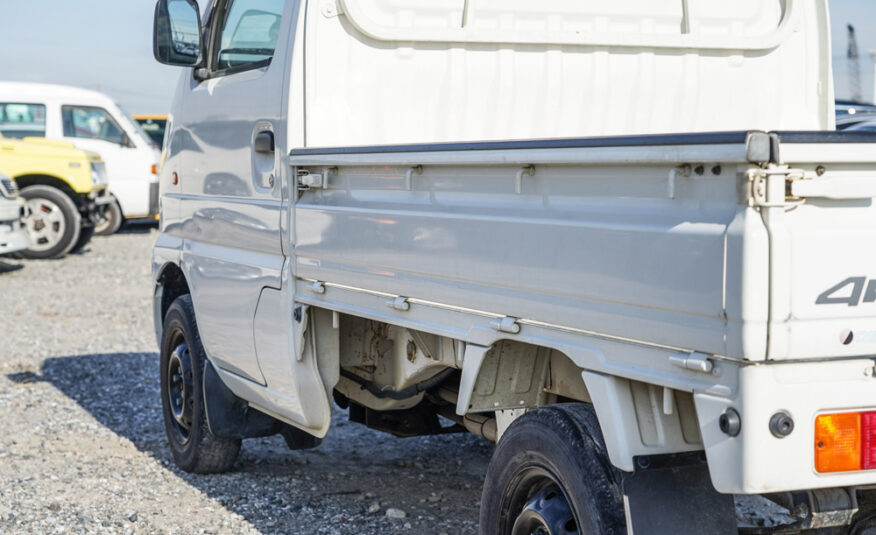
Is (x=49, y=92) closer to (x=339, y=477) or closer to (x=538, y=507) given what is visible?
(x=339, y=477)

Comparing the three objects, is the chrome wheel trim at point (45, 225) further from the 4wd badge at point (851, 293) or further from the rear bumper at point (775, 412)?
the 4wd badge at point (851, 293)

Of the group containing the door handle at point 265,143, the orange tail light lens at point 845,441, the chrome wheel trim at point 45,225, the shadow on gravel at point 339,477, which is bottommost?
the shadow on gravel at point 339,477

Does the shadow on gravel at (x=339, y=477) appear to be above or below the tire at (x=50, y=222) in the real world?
below

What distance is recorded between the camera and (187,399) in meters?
5.59

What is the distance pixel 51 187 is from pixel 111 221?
283 centimetres

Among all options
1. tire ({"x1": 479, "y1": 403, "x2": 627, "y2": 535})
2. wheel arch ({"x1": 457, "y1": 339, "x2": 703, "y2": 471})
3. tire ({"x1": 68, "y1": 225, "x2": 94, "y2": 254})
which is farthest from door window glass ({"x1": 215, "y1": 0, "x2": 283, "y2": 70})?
tire ({"x1": 68, "y1": 225, "x2": 94, "y2": 254})

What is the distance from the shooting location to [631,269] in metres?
2.55

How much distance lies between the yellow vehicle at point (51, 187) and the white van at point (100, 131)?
0.93 meters

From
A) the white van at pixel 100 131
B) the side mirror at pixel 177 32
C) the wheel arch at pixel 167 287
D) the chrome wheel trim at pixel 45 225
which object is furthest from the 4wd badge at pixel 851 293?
the white van at pixel 100 131

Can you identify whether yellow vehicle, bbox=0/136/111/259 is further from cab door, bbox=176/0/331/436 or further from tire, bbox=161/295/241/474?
cab door, bbox=176/0/331/436

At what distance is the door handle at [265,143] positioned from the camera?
4445 millimetres

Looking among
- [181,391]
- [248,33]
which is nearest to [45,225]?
[181,391]

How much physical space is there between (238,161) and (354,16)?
37.4 inches

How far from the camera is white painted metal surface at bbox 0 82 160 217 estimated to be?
16.5 metres
